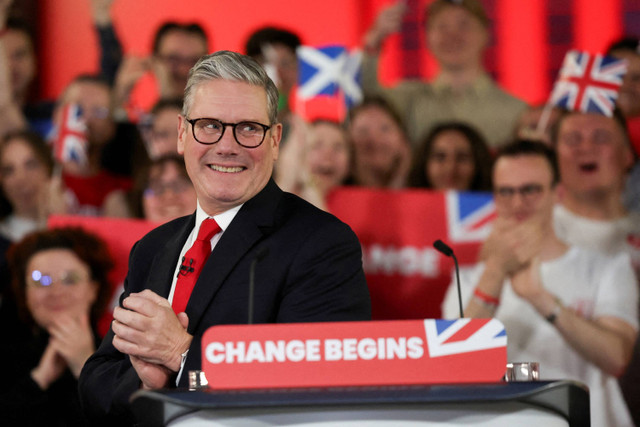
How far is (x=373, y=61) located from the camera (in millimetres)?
4848

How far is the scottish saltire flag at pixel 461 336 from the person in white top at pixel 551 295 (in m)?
2.12

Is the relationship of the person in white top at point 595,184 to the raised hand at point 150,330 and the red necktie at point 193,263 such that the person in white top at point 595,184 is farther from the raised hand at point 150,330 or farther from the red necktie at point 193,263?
the raised hand at point 150,330

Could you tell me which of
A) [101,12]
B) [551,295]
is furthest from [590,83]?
[101,12]

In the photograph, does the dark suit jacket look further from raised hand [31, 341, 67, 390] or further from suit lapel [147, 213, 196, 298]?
raised hand [31, 341, 67, 390]

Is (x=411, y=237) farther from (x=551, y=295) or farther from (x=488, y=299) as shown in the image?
(x=551, y=295)

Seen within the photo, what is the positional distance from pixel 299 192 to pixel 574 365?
149 cm

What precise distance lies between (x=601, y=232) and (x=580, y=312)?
42cm

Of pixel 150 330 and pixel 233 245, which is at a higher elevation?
pixel 233 245

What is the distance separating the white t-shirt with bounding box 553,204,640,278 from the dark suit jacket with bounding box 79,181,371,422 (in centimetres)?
222

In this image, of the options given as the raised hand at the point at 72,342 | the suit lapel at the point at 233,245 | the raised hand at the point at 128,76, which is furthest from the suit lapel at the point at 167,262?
the raised hand at the point at 128,76

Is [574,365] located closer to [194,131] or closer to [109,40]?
[194,131]

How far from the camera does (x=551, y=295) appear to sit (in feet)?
11.7

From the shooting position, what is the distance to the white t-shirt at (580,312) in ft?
11.8

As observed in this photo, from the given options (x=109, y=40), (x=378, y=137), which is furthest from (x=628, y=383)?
(x=109, y=40)
